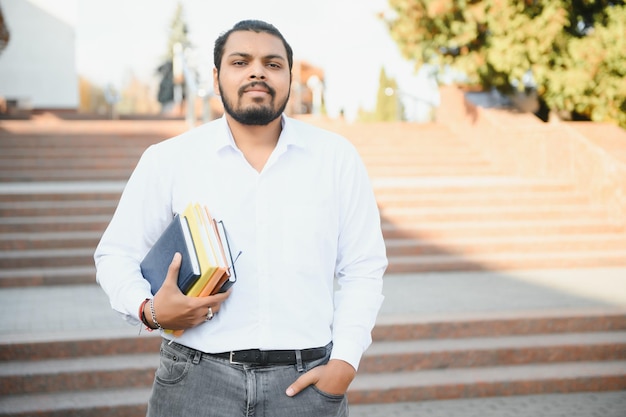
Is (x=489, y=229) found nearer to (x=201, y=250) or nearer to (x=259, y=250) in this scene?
(x=259, y=250)

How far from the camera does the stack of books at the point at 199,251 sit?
2.01 m

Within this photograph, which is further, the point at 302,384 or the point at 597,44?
the point at 597,44

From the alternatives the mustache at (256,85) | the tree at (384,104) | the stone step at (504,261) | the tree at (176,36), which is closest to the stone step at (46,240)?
the stone step at (504,261)

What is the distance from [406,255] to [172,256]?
23.1ft

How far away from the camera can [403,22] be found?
14.1 metres

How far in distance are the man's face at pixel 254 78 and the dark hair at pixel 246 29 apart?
2cm

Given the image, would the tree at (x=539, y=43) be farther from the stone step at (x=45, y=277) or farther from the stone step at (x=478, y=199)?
the stone step at (x=45, y=277)

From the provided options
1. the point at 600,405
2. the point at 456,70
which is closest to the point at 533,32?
the point at 456,70

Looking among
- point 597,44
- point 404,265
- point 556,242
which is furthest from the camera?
point 597,44

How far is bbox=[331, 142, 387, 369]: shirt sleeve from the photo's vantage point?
230cm

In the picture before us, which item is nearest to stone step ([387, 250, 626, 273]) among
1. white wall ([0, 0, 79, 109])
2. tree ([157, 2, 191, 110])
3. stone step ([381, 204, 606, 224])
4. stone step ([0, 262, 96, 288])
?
stone step ([381, 204, 606, 224])

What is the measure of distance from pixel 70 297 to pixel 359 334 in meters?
5.55

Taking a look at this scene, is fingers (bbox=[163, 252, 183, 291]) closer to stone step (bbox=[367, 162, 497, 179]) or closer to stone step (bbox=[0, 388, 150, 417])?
stone step (bbox=[0, 388, 150, 417])

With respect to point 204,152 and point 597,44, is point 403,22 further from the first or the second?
point 204,152
